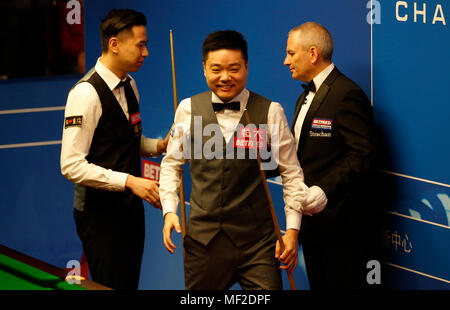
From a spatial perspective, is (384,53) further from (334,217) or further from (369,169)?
(334,217)

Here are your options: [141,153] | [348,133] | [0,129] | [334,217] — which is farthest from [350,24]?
[0,129]

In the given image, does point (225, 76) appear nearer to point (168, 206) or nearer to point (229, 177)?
point (229, 177)

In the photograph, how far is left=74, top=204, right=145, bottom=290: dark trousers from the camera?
11.9 ft

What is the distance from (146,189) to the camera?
3352 mm

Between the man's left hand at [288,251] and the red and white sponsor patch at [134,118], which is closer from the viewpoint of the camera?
the man's left hand at [288,251]

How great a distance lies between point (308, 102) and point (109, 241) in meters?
1.24

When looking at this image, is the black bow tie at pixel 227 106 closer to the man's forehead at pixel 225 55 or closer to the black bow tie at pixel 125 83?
the man's forehead at pixel 225 55

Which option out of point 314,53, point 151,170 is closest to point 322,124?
point 314,53

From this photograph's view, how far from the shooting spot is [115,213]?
3.65 meters

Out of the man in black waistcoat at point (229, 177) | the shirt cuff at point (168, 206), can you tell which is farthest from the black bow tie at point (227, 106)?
the shirt cuff at point (168, 206)

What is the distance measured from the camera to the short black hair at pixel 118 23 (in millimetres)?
3625

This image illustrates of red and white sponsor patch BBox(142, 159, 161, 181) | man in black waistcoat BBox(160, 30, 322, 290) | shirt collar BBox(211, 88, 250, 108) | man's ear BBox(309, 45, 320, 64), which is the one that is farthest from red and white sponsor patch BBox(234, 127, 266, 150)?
man's ear BBox(309, 45, 320, 64)

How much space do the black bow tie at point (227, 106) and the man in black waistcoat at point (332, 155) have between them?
1.99 feet
